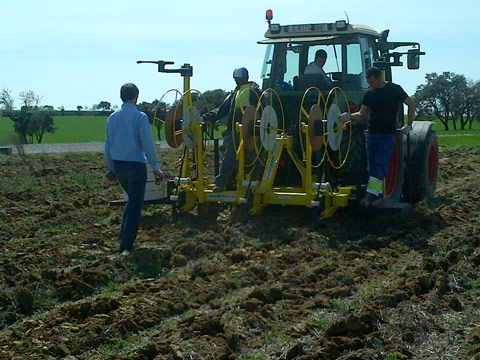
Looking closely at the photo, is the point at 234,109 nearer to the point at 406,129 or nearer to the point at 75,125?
the point at 406,129

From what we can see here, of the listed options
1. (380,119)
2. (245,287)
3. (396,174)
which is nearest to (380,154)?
(380,119)

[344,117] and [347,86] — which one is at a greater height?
[347,86]

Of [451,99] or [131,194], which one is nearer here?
[131,194]

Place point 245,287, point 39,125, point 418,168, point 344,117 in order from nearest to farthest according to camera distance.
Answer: point 245,287, point 344,117, point 418,168, point 39,125

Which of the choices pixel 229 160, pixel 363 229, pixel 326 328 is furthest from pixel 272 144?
pixel 326 328

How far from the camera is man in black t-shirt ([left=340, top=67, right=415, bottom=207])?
361 inches

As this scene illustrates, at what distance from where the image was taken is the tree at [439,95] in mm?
68000

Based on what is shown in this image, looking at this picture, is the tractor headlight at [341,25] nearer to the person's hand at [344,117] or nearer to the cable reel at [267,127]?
the cable reel at [267,127]

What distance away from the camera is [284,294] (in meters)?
6.12

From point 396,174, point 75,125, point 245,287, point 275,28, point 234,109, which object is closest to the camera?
point 245,287

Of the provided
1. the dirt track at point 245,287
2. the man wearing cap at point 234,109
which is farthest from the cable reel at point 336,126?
the man wearing cap at point 234,109

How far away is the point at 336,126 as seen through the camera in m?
9.25

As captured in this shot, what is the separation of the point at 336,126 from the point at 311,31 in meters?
1.58

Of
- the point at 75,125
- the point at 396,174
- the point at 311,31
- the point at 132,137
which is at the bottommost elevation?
the point at 75,125
